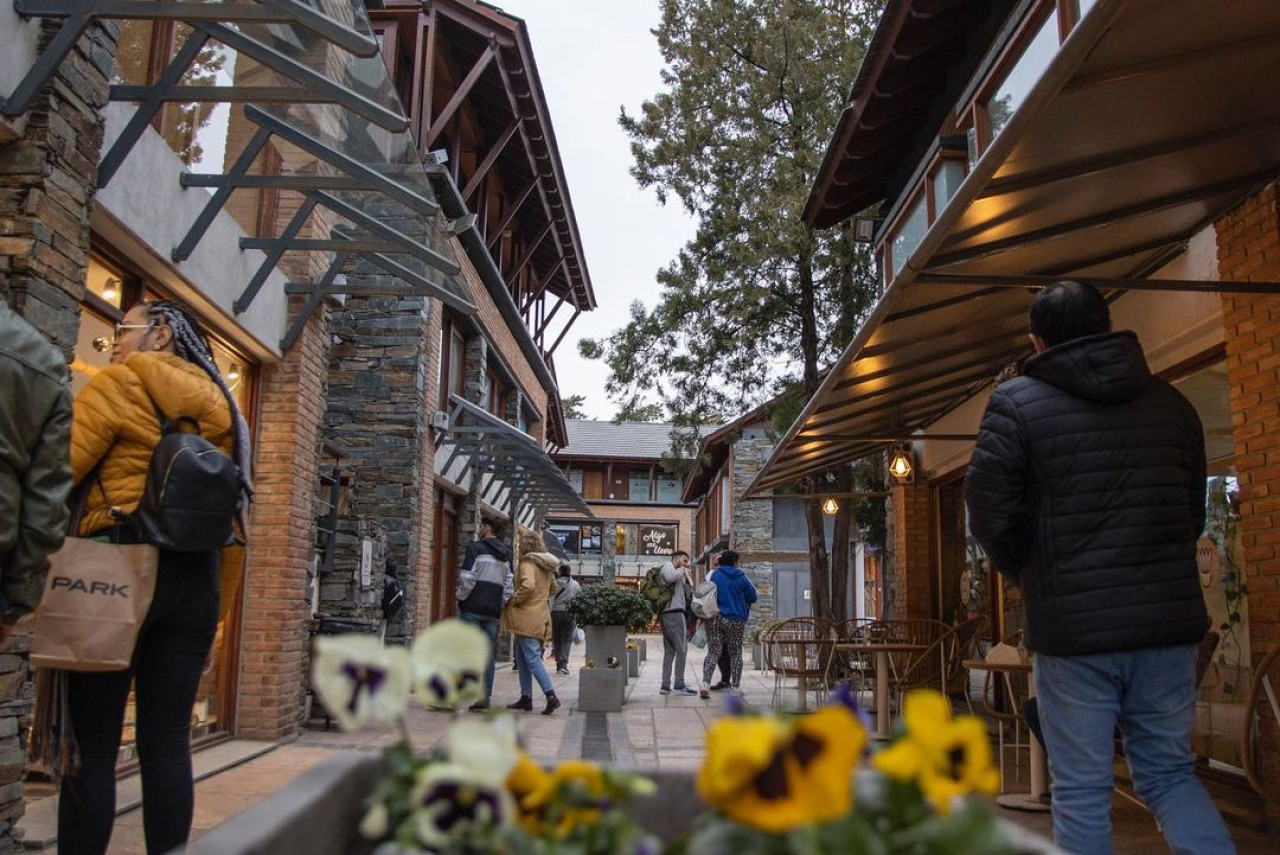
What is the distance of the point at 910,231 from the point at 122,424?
462 cm

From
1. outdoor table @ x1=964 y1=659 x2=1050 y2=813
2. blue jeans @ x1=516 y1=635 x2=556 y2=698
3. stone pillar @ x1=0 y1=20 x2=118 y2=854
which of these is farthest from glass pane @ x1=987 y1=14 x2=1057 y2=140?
blue jeans @ x1=516 y1=635 x2=556 y2=698

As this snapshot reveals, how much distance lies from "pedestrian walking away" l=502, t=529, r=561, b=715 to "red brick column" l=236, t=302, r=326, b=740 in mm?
2439

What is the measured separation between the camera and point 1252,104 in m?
3.51

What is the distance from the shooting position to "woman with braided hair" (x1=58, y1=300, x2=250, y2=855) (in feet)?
7.93

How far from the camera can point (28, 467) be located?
2.29m

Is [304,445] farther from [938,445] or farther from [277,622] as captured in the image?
[938,445]

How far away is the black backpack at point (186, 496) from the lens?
2.58 metres

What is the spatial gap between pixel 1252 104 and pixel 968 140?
2.31 meters

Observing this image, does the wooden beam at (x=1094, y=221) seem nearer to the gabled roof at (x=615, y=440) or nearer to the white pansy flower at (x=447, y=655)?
the white pansy flower at (x=447, y=655)

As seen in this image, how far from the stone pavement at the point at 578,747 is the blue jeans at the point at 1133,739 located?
3.11 feet

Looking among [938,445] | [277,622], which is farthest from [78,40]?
[938,445]

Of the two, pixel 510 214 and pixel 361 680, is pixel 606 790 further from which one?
pixel 510 214

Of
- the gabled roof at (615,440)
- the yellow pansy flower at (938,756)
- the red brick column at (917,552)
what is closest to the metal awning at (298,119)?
the yellow pansy flower at (938,756)

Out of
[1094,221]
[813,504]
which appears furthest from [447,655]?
[813,504]
